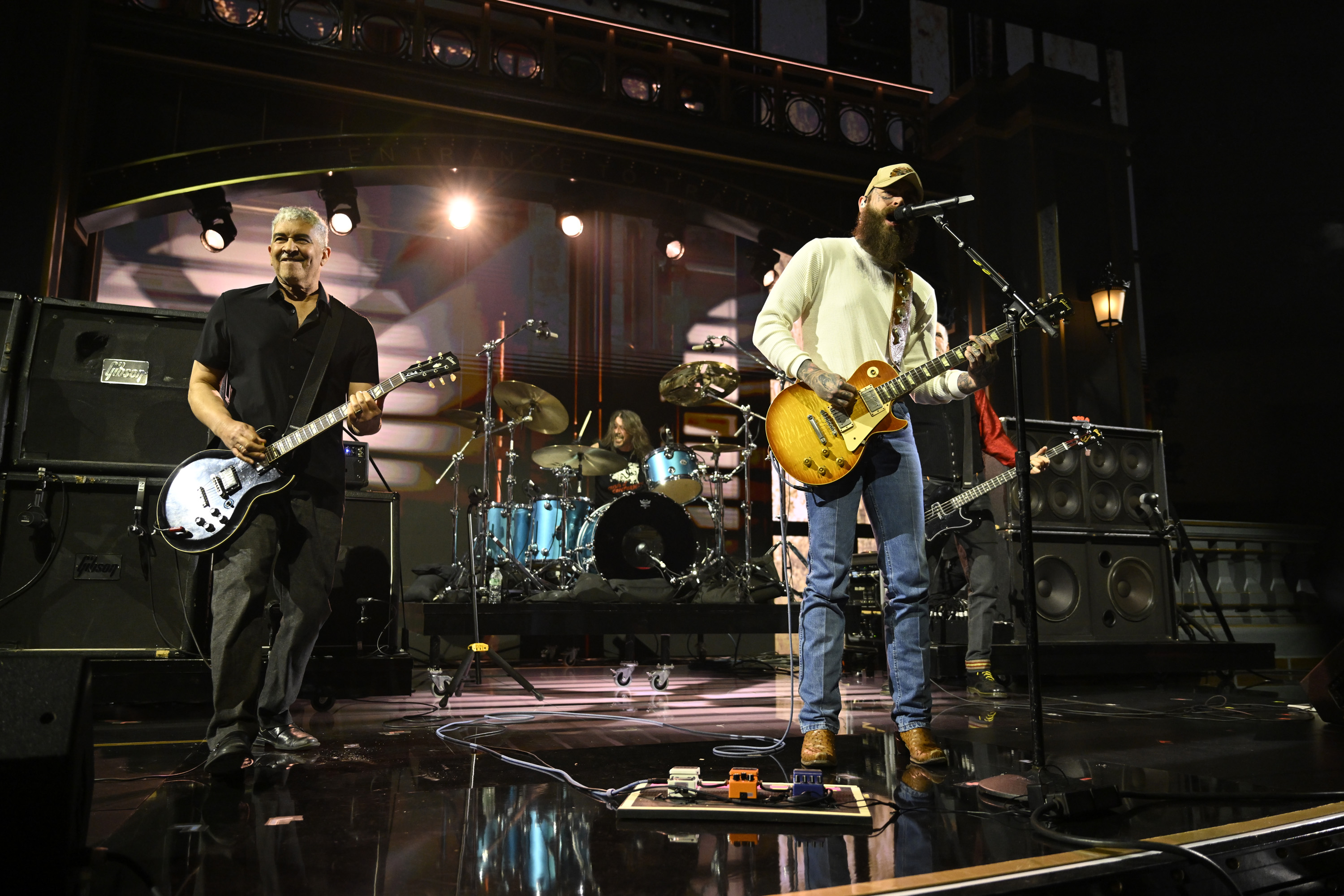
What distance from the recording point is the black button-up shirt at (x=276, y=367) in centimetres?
292

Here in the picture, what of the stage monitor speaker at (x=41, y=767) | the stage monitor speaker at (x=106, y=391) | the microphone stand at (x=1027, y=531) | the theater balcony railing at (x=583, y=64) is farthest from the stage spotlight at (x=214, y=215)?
the microphone stand at (x=1027, y=531)

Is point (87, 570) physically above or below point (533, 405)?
below

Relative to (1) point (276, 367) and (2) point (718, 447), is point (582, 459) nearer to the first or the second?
(2) point (718, 447)

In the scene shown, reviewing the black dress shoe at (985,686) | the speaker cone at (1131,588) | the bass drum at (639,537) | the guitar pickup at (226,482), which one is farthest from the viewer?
the bass drum at (639,537)

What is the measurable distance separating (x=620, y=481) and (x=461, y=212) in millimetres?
3349

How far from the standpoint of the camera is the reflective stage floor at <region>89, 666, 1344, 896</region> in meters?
1.59

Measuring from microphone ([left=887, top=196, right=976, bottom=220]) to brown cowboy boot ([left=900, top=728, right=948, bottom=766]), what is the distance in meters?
1.56

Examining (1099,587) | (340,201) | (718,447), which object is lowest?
(1099,587)

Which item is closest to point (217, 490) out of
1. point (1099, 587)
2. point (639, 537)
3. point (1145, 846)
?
point (1145, 846)

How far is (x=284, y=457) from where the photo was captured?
2.87 metres

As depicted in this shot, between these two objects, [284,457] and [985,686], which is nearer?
[284,457]

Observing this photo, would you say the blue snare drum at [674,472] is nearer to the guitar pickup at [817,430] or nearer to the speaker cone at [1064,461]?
the speaker cone at [1064,461]

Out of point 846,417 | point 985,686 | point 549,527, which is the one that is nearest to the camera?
point 846,417

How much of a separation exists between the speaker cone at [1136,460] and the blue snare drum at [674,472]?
3.16 metres
